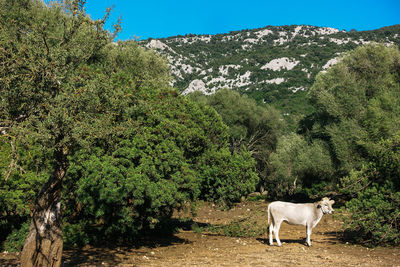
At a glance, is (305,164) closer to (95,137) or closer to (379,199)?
(379,199)

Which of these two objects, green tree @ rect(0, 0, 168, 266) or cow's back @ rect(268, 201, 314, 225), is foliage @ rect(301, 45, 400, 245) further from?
green tree @ rect(0, 0, 168, 266)

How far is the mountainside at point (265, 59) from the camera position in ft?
299

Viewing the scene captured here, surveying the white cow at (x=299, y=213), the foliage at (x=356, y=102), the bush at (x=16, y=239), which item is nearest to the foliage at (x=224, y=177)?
the white cow at (x=299, y=213)

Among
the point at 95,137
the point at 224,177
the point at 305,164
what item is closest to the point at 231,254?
the point at 224,177

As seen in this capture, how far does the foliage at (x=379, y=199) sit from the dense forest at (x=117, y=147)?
56 mm

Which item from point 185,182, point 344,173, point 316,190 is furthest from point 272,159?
point 185,182

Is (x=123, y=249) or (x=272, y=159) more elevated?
(x=272, y=159)

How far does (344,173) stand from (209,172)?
16614 millimetres

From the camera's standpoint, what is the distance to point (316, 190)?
31172mm

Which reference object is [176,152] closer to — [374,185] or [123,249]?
[123,249]

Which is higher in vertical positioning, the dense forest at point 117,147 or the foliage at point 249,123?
the foliage at point 249,123

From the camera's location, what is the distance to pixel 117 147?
13.1 m

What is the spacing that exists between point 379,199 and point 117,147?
39.0 ft

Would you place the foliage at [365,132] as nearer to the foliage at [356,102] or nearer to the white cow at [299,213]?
the foliage at [356,102]
